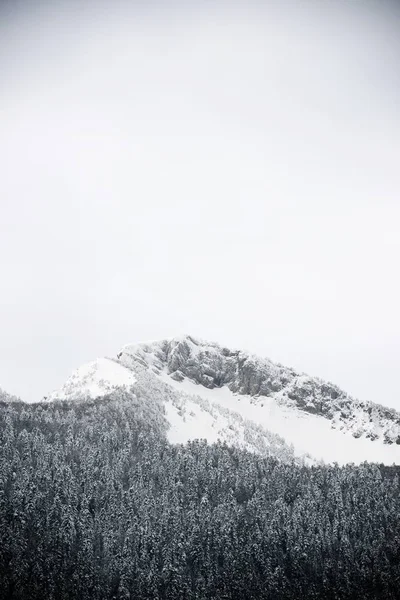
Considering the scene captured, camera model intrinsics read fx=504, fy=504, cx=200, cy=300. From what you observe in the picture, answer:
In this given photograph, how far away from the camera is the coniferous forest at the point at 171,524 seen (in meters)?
112

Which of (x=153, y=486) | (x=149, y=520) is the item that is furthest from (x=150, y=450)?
(x=149, y=520)

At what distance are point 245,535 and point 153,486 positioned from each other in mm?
31437

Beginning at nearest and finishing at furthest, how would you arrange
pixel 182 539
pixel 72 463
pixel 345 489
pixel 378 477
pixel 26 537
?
pixel 26 537, pixel 182 539, pixel 72 463, pixel 345 489, pixel 378 477

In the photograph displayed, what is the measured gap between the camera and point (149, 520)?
132 metres

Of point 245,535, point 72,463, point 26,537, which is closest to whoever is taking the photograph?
point 26,537

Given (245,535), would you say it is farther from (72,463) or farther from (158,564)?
(72,463)

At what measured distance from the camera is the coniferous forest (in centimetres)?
11200

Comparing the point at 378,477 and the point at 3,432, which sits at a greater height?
the point at 378,477

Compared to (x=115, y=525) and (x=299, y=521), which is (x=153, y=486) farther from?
(x=299, y=521)

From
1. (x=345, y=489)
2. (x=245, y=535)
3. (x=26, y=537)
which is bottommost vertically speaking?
(x=26, y=537)

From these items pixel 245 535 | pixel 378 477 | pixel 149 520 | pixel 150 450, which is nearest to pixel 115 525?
pixel 149 520

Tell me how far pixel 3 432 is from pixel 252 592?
85102 millimetres

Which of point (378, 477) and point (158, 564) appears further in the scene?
point (378, 477)

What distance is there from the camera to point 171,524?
133m
